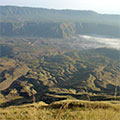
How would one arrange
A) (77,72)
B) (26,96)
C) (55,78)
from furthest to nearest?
1. (77,72)
2. (55,78)
3. (26,96)

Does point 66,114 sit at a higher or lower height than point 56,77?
higher

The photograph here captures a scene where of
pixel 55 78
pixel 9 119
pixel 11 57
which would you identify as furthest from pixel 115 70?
pixel 9 119

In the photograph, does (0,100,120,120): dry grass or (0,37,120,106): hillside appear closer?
(0,100,120,120): dry grass

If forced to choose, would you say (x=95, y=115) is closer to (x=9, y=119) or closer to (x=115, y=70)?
(x=9, y=119)

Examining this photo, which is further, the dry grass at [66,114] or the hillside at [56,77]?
the hillside at [56,77]

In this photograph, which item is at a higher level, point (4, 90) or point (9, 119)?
point (9, 119)

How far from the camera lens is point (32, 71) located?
150 metres

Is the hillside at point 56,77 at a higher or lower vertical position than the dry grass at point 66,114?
lower

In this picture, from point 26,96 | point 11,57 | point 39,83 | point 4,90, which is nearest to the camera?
point 26,96

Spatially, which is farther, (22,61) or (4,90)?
(22,61)

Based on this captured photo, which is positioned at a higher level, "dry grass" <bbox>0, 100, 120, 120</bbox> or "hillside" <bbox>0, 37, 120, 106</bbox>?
"dry grass" <bbox>0, 100, 120, 120</bbox>

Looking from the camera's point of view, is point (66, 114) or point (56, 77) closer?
point (66, 114)

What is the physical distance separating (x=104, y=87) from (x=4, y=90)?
224ft

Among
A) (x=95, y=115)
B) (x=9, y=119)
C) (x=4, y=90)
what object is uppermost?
(x=95, y=115)
